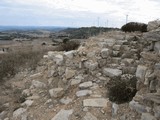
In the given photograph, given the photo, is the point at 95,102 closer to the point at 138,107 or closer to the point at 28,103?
the point at 138,107

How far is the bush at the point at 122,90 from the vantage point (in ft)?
28.7

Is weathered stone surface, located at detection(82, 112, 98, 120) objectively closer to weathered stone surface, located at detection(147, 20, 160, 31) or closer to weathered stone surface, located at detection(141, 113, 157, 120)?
weathered stone surface, located at detection(141, 113, 157, 120)

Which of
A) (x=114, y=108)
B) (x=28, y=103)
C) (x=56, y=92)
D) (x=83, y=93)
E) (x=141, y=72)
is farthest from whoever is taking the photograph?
(x=28, y=103)

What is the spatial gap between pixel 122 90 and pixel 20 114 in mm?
3826

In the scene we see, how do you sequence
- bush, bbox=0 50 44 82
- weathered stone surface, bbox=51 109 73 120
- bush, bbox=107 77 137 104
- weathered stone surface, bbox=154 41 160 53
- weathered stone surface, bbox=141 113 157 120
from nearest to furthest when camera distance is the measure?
1. weathered stone surface, bbox=141 113 157 120
2. weathered stone surface, bbox=154 41 160 53
3. bush, bbox=107 77 137 104
4. weathered stone surface, bbox=51 109 73 120
5. bush, bbox=0 50 44 82

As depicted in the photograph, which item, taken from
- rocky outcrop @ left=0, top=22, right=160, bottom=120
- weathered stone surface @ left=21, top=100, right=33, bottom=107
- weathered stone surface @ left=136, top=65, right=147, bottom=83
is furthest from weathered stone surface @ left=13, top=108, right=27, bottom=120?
weathered stone surface @ left=136, top=65, right=147, bottom=83

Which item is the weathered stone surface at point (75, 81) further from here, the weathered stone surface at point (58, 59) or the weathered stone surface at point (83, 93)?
the weathered stone surface at point (58, 59)

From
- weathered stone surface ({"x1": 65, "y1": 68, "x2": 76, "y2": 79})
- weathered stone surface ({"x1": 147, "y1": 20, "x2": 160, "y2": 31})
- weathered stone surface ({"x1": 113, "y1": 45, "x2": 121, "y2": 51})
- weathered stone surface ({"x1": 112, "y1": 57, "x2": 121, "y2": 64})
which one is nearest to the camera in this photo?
weathered stone surface ({"x1": 147, "y1": 20, "x2": 160, "y2": 31})

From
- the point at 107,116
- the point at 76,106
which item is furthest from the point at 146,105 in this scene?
the point at 76,106

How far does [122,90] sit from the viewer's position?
351 inches

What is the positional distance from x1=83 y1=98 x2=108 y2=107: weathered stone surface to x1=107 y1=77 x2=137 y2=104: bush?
26 centimetres

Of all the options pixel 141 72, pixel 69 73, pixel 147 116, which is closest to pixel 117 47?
pixel 69 73

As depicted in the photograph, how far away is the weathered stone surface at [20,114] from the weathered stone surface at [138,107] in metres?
3.83

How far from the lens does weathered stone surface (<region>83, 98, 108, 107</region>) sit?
8.96 meters
